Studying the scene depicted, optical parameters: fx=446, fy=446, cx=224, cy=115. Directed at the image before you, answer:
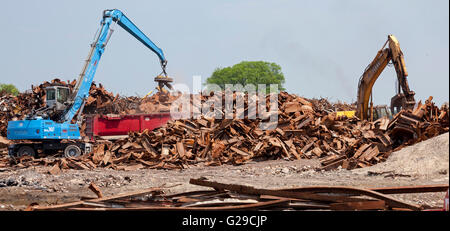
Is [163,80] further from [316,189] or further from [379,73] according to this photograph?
[316,189]

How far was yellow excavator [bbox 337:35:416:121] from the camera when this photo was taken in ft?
60.8

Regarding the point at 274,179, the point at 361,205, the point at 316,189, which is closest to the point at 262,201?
the point at 316,189

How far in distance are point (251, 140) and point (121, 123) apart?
326 inches

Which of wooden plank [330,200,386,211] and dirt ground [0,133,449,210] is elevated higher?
wooden plank [330,200,386,211]

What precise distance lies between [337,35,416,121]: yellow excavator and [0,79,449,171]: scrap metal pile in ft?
5.77

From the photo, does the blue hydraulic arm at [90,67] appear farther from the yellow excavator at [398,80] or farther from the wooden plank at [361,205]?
the wooden plank at [361,205]

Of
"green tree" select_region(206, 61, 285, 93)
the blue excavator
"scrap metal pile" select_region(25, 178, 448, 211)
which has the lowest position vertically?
"scrap metal pile" select_region(25, 178, 448, 211)

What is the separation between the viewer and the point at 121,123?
74.3ft

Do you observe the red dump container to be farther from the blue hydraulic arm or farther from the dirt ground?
the dirt ground

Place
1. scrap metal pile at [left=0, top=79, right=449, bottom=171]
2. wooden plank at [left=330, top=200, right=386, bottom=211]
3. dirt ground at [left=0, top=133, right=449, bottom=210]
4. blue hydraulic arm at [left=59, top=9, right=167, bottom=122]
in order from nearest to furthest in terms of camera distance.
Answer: wooden plank at [left=330, top=200, right=386, bottom=211]
dirt ground at [left=0, top=133, right=449, bottom=210]
scrap metal pile at [left=0, top=79, right=449, bottom=171]
blue hydraulic arm at [left=59, top=9, right=167, bottom=122]

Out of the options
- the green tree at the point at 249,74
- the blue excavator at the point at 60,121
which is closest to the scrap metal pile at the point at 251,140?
the blue excavator at the point at 60,121

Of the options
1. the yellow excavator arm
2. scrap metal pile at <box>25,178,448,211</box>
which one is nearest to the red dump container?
the yellow excavator arm
